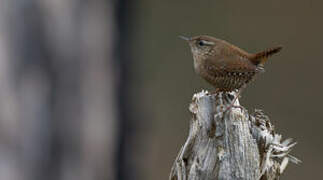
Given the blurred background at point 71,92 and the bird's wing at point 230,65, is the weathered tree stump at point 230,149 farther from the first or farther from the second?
the blurred background at point 71,92

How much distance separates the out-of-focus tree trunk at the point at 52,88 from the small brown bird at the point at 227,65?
51cm

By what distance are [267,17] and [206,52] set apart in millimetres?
5108

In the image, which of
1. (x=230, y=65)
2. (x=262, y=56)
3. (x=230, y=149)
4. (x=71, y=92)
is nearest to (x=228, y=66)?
(x=230, y=65)

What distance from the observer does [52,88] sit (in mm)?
3627

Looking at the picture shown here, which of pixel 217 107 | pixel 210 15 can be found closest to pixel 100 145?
pixel 217 107

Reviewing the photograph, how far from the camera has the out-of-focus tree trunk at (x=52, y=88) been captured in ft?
11.5

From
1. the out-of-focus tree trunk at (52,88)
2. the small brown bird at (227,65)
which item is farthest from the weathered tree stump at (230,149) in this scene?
the out-of-focus tree trunk at (52,88)

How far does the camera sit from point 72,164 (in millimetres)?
3779

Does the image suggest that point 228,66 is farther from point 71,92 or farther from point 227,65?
point 71,92

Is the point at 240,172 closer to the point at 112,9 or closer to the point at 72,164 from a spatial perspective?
the point at 72,164

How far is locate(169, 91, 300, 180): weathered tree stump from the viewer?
2.57 metres

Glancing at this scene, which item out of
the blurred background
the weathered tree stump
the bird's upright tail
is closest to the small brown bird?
the bird's upright tail

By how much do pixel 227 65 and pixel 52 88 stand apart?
72 cm

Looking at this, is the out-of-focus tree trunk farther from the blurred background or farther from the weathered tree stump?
the weathered tree stump
